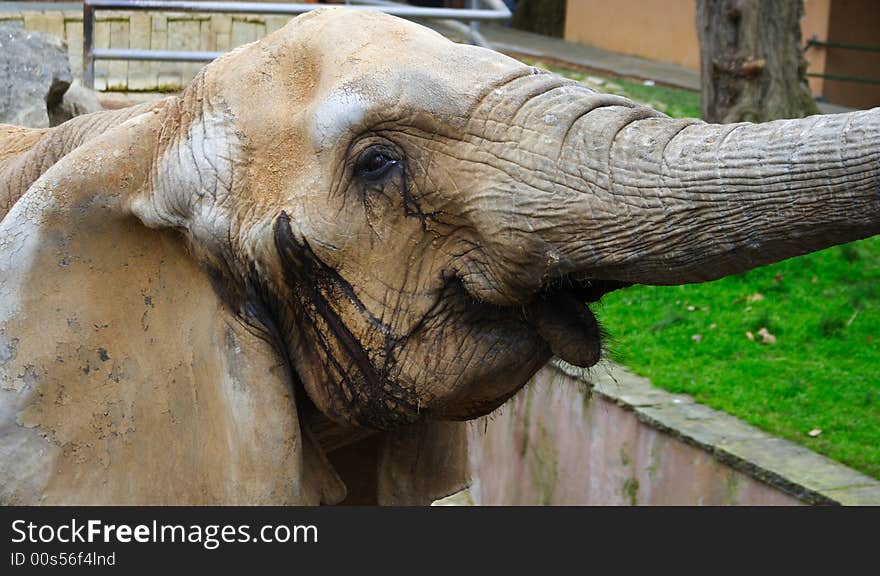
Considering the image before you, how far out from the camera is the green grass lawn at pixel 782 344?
5.77 m

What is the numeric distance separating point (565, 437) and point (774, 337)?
3.81ft

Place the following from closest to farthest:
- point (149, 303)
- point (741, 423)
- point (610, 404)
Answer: point (149, 303)
point (741, 423)
point (610, 404)

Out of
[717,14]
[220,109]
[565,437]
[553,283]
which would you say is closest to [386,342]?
[553,283]

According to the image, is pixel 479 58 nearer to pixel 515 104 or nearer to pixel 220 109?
pixel 515 104

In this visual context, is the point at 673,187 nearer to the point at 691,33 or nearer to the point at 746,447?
the point at 746,447

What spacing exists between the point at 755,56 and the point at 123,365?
693 centimetres

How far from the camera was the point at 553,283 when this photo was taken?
2.33m

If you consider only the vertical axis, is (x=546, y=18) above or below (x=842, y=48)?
below

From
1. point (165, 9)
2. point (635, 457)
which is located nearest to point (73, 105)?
point (165, 9)

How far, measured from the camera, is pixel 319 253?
96.0 inches

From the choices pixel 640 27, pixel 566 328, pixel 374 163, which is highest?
pixel 374 163

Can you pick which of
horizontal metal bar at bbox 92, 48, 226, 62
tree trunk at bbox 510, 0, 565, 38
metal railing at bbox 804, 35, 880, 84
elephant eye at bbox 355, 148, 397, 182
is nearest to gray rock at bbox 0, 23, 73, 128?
horizontal metal bar at bbox 92, 48, 226, 62

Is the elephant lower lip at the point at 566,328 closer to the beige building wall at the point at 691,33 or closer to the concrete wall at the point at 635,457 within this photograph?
the concrete wall at the point at 635,457

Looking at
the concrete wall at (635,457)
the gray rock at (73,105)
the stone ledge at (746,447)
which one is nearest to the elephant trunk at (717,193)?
the concrete wall at (635,457)
